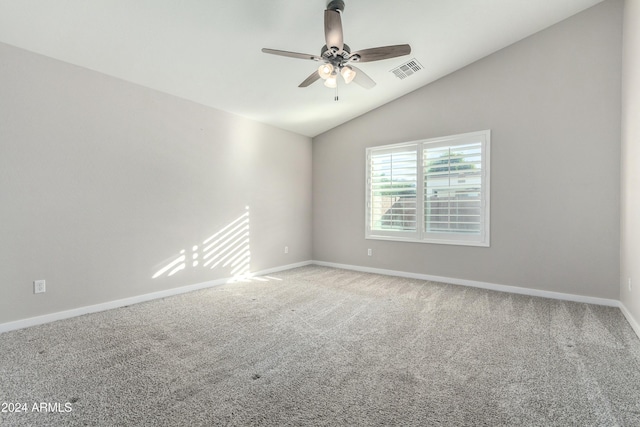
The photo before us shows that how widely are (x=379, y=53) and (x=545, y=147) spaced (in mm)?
2607

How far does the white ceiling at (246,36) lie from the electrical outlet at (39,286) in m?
2.21

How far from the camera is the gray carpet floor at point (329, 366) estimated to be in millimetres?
1572

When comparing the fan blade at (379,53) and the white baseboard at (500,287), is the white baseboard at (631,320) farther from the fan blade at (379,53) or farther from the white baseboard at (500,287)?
the fan blade at (379,53)

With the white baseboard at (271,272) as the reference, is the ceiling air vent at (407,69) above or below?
above

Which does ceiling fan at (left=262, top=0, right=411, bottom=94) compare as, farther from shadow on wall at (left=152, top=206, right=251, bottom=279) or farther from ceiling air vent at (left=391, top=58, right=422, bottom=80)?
shadow on wall at (left=152, top=206, right=251, bottom=279)

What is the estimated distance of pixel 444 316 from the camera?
303 centimetres

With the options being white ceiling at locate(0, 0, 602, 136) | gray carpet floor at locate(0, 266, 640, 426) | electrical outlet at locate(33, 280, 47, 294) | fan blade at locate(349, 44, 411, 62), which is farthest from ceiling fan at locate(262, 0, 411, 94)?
electrical outlet at locate(33, 280, 47, 294)

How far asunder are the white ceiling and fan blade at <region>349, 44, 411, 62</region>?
56 centimetres

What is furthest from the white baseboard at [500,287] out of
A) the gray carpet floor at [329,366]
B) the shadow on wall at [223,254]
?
the shadow on wall at [223,254]

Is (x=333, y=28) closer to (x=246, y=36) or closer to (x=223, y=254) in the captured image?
(x=246, y=36)

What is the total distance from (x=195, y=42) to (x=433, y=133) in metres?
3.45

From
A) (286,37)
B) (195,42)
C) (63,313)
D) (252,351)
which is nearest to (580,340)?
(252,351)

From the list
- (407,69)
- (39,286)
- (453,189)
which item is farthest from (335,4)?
(39,286)

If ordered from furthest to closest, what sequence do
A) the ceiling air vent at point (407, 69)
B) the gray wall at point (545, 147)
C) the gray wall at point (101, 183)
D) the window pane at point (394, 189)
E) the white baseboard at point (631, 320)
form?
the window pane at point (394, 189)
the ceiling air vent at point (407, 69)
the gray wall at point (545, 147)
the gray wall at point (101, 183)
the white baseboard at point (631, 320)
